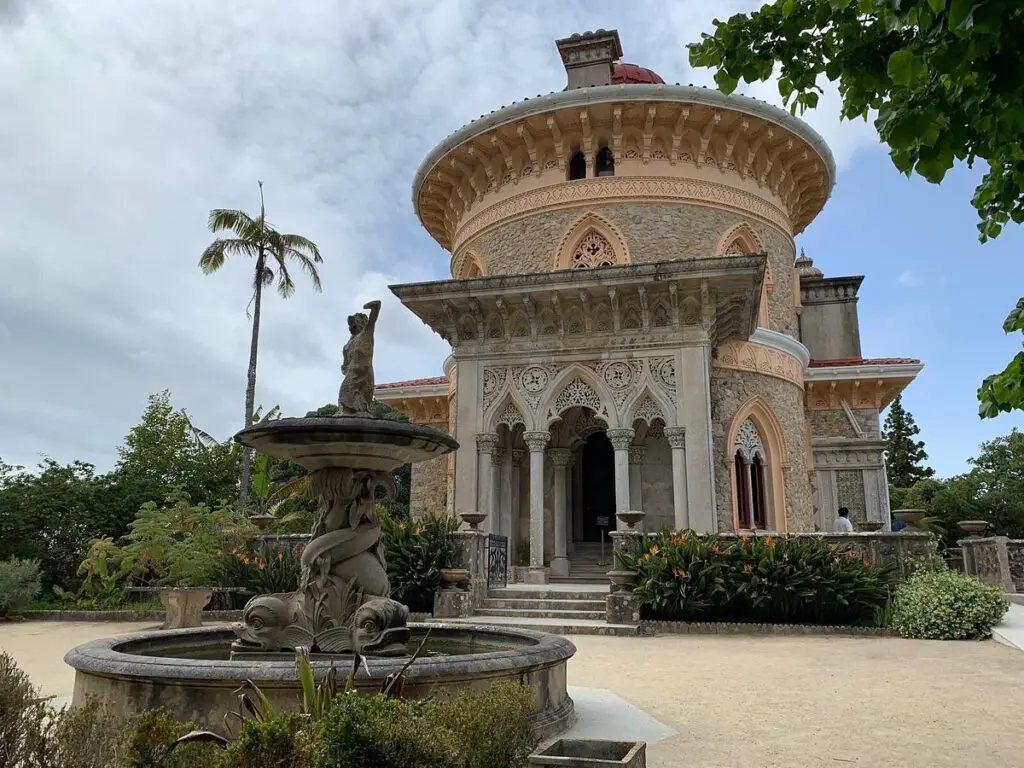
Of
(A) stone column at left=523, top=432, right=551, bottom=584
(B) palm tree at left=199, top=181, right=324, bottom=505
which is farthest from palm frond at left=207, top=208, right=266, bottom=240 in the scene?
(A) stone column at left=523, top=432, right=551, bottom=584

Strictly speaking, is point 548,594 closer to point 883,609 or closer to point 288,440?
point 883,609

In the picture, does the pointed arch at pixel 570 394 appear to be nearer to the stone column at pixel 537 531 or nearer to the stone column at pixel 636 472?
the stone column at pixel 537 531

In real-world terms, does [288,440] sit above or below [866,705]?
above

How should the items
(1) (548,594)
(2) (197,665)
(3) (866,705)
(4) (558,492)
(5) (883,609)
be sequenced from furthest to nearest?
(4) (558,492), (1) (548,594), (5) (883,609), (3) (866,705), (2) (197,665)

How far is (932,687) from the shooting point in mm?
7102

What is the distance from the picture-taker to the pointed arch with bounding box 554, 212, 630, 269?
1788cm

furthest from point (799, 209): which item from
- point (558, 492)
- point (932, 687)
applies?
point (932, 687)

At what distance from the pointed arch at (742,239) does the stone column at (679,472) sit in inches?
216

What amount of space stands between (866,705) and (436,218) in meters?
18.7

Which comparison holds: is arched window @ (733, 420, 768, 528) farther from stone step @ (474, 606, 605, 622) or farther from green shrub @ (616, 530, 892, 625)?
stone step @ (474, 606, 605, 622)

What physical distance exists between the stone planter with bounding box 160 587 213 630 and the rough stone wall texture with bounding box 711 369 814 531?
9.97 meters

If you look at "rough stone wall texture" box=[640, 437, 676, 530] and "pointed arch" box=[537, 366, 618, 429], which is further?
"rough stone wall texture" box=[640, 437, 676, 530]

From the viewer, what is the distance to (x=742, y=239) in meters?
18.5

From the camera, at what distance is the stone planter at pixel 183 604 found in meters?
11.6
